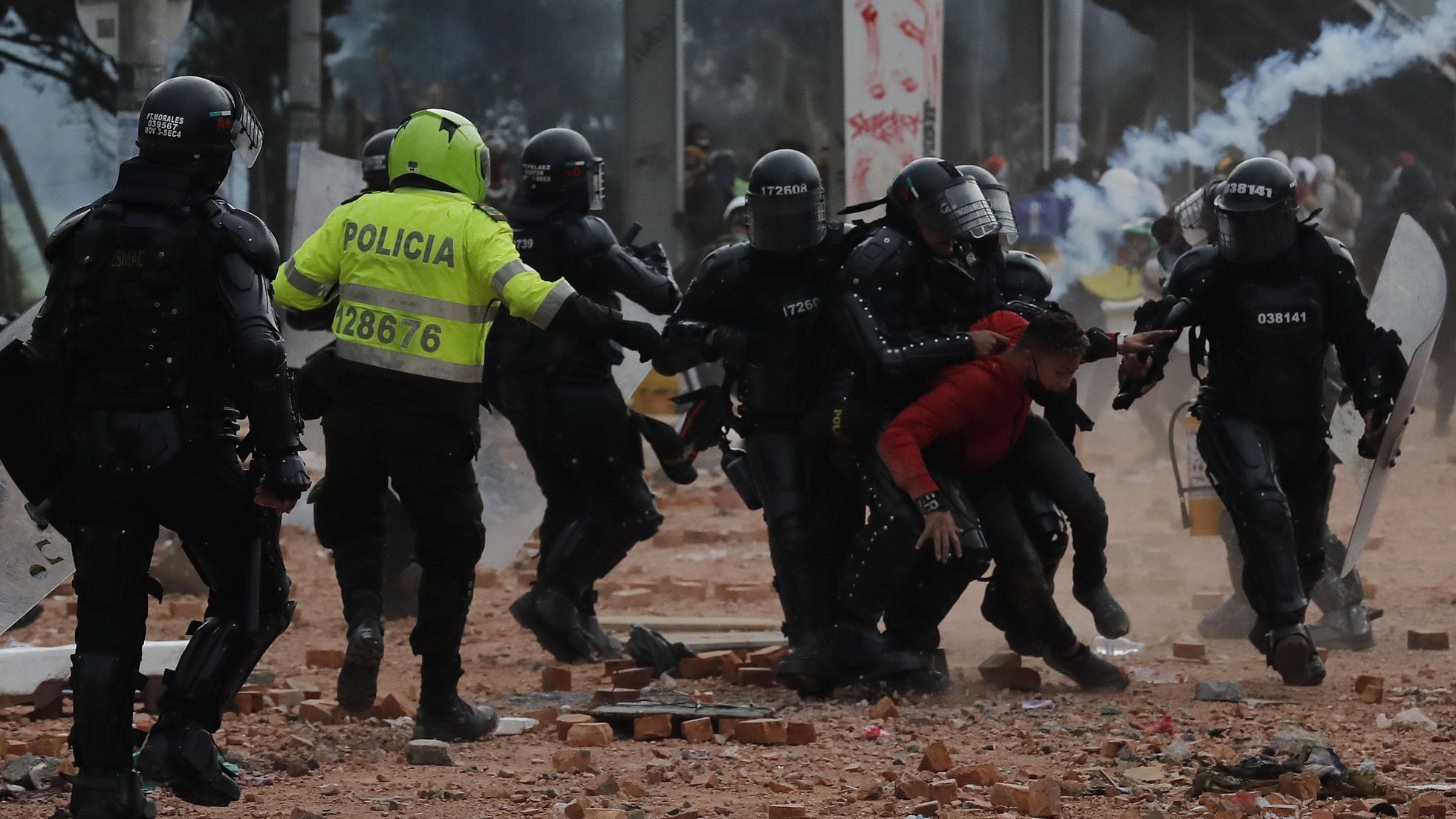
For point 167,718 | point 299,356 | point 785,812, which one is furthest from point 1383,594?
point 167,718

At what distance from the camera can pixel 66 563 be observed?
6.67 m

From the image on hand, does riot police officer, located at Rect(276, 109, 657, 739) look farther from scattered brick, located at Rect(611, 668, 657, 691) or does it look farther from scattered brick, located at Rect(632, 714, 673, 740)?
scattered brick, located at Rect(611, 668, 657, 691)

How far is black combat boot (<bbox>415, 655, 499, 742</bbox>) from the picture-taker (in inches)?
260

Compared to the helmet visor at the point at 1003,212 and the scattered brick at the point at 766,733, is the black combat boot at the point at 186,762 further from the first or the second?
the helmet visor at the point at 1003,212

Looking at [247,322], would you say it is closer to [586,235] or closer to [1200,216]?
[586,235]

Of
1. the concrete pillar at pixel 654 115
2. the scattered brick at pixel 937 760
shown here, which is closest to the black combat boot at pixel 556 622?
the scattered brick at pixel 937 760

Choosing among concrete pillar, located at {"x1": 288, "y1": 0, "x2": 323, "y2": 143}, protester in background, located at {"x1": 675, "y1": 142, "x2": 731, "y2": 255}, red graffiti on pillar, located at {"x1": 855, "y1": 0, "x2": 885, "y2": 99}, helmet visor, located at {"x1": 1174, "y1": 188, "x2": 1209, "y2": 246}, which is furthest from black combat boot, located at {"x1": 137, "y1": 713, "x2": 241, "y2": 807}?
protester in background, located at {"x1": 675, "y1": 142, "x2": 731, "y2": 255}

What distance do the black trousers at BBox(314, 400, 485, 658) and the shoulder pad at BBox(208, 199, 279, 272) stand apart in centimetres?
121

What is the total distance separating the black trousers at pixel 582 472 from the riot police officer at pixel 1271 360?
207cm

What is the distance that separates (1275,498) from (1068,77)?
15506mm

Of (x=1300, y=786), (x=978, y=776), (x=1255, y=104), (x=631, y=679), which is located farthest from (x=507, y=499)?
(x=1255, y=104)

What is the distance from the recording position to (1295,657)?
739 cm

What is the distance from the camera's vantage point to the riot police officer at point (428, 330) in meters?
6.26

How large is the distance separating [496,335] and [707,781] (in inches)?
126
